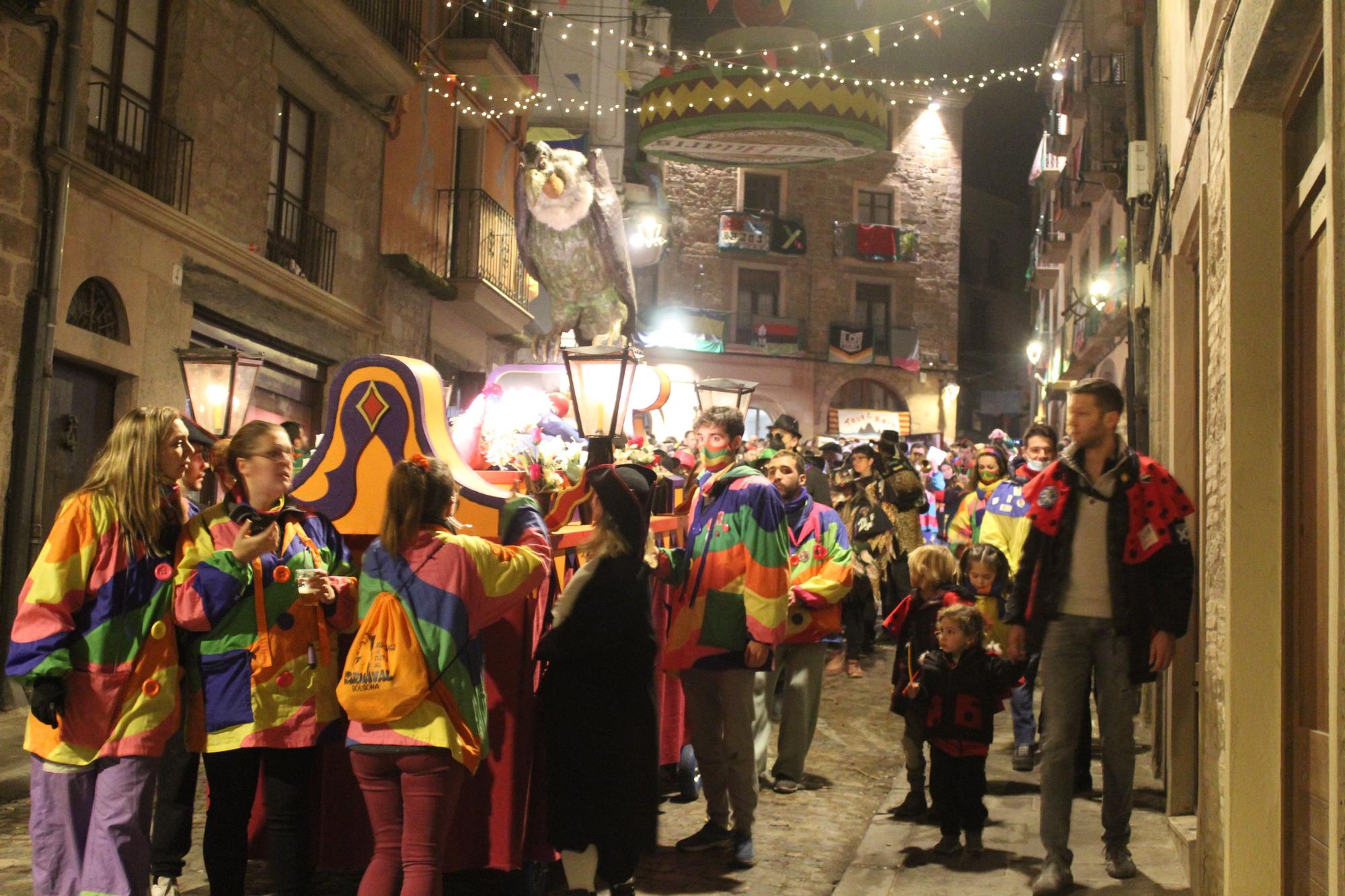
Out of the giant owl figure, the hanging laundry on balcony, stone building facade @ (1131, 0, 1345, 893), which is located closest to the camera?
stone building facade @ (1131, 0, 1345, 893)

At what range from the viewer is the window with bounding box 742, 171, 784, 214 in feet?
128

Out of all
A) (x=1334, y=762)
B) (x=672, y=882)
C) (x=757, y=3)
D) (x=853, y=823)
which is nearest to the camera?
(x=1334, y=762)

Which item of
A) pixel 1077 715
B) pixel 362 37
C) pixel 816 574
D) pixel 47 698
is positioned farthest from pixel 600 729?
pixel 362 37

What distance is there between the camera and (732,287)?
3856 cm

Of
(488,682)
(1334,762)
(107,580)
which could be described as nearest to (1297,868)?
(1334,762)

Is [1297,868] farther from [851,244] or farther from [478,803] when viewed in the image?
[851,244]

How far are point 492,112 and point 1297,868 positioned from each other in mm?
17868

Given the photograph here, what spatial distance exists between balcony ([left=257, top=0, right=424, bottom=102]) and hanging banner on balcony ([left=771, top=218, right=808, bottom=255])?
22.3m

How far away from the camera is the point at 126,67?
11.5 meters

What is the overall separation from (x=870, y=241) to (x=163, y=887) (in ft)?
119

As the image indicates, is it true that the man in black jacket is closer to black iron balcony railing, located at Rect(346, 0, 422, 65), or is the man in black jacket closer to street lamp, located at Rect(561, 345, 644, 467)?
street lamp, located at Rect(561, 345, 644, 467)

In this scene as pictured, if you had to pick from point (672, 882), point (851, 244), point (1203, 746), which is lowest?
point (672, 882)

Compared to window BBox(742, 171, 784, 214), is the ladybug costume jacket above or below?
below

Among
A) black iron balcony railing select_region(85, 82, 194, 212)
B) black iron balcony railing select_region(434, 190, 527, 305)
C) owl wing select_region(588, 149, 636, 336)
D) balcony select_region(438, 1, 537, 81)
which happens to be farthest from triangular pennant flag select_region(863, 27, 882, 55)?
black iron balcony railing select_region(85, 82, 194, 212)
